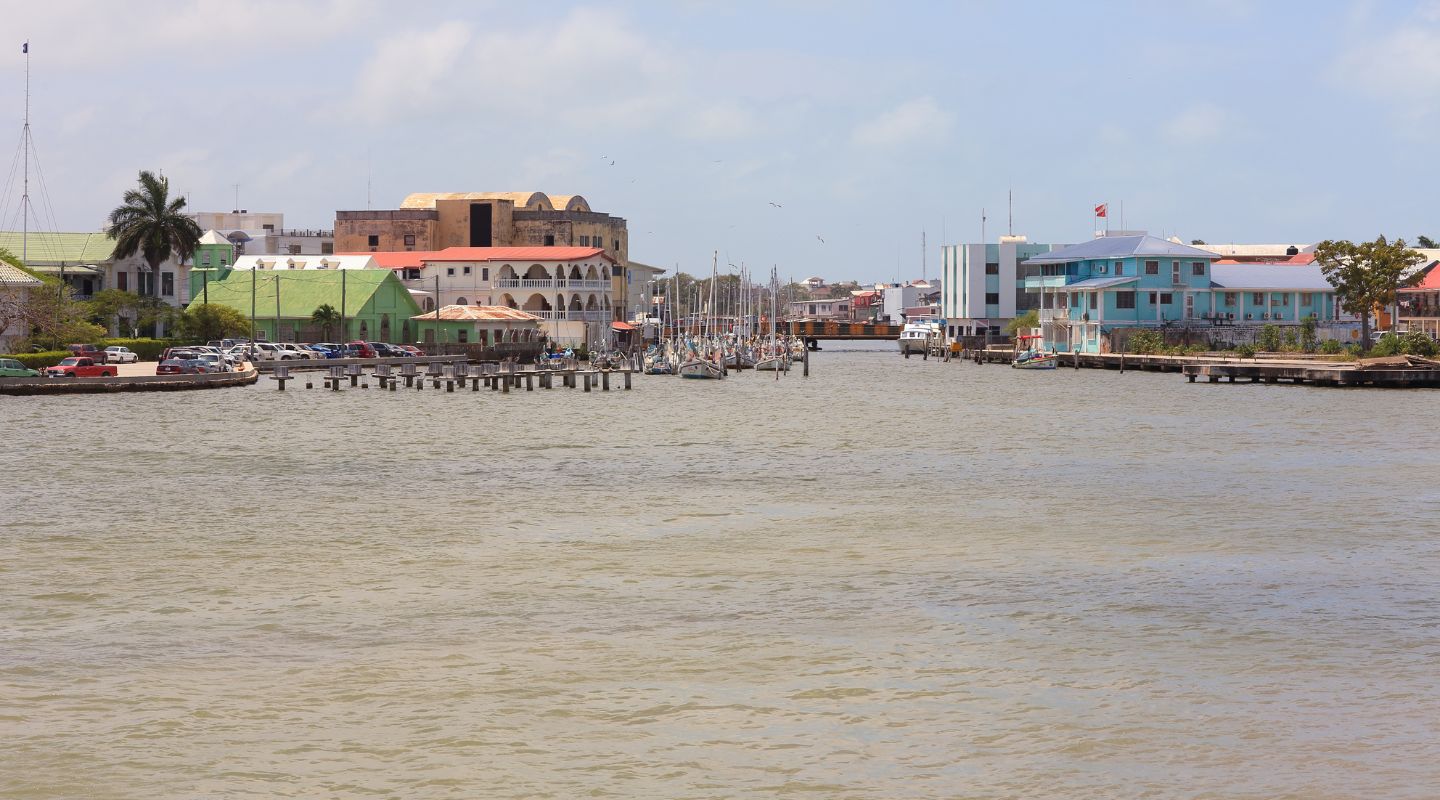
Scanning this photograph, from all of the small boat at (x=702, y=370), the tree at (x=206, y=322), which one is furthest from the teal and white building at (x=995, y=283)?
the tree at (x=206, y=322)

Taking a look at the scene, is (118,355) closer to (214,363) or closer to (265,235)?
(214,363)

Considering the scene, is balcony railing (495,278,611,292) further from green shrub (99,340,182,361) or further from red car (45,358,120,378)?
red car (45,358,120,378)

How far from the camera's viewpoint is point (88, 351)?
88.8 metres

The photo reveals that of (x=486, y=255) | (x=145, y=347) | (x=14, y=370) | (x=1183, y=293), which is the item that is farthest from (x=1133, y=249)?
(x=14, y=370)

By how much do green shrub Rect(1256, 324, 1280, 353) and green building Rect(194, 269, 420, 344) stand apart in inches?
2585

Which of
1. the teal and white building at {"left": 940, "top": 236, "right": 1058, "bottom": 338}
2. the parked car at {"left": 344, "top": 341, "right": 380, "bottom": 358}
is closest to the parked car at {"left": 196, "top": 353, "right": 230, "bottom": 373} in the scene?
the parked car at {"left": 344, "top": 341, "right": 380, "bottom": 358}

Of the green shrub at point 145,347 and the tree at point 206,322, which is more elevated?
the tree at point 206,322

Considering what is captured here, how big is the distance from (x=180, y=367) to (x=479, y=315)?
49.3m

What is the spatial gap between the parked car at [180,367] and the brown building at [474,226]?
79.6 meters

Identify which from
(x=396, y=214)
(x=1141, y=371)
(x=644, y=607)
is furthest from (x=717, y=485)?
(x=396, y=214)

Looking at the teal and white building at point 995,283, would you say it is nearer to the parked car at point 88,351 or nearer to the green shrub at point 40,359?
the parked car at point 88,351

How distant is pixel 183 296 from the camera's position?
405ft

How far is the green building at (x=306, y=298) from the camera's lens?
409ft

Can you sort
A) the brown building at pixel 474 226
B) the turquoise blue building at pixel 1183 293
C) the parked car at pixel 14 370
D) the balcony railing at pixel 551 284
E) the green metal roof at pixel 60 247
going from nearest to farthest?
the parked car at pixel 14 370 < the green metal roof at pixel 60 247 < the turquoise blue building at pixel 1183 293 < the balcony railing at pixel 551 284 < the brown building at pixel 474 226
